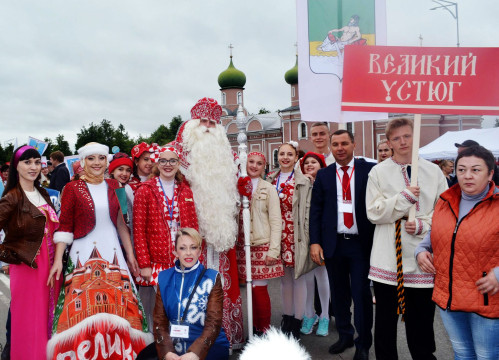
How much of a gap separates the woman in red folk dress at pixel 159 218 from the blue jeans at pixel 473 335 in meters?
2.19

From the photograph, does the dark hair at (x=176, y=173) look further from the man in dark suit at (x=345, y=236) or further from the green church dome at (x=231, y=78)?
the green church dome at (x=231, y=78)

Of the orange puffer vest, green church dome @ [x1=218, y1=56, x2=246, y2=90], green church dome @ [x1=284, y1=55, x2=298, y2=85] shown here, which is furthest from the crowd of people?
green church dome @ [x1=218, y1=56, x2=246, y2=90]

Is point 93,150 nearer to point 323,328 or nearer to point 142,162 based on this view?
point 142,162

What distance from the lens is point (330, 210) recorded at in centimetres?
404

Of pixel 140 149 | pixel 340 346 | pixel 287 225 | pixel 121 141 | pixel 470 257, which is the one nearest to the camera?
pixel 470 257

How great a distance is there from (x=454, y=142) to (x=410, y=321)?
40.1 ft

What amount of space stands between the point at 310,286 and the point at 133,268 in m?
2.13

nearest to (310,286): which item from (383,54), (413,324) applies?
(413,324)

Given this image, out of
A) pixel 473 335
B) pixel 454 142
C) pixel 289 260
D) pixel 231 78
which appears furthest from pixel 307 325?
pixel 231 78

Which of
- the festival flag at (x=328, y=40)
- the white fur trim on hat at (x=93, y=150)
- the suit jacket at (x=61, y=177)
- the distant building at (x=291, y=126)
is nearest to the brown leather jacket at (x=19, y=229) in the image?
the white fur trim on hat at (x=93, y=150)

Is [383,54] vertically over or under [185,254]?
over

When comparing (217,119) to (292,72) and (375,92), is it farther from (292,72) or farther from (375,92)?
(292,72)

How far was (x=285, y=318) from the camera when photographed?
4578mm

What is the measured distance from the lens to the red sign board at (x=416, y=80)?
3.22 meters
